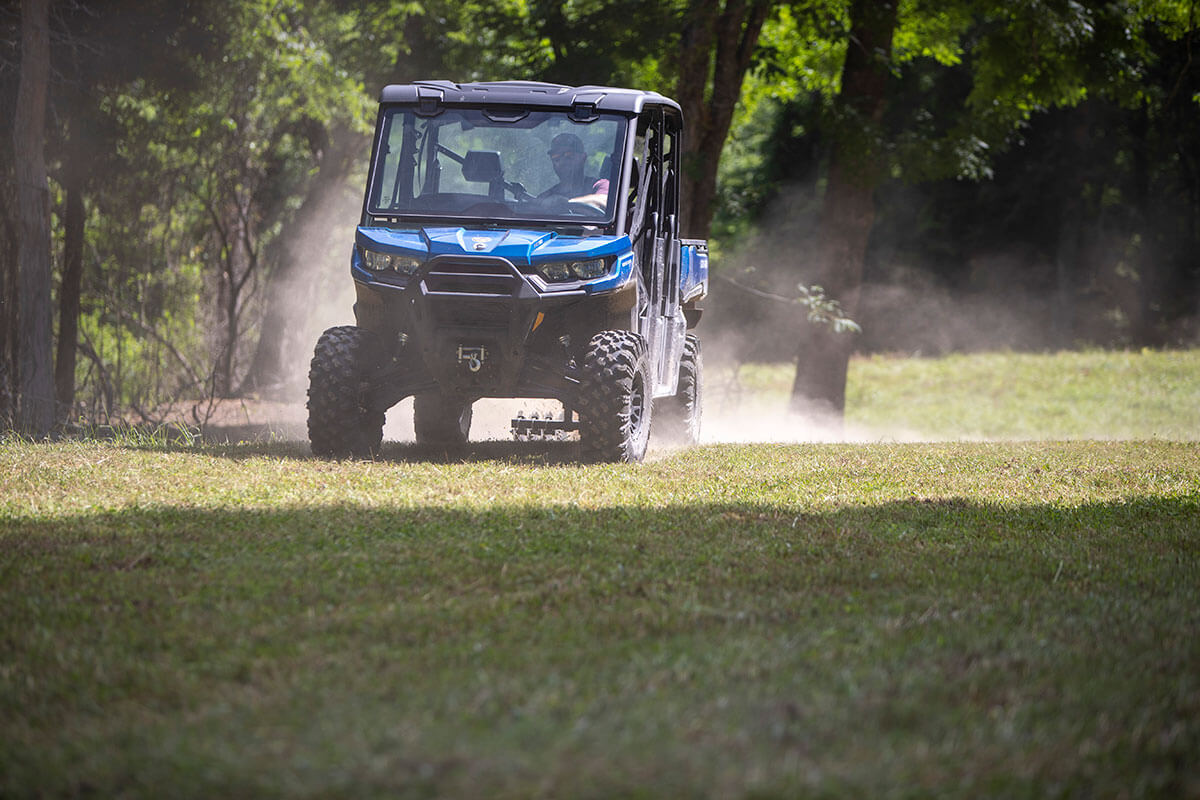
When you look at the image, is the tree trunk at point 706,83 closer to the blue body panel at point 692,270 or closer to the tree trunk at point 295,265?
the blue body panel at point 692,270

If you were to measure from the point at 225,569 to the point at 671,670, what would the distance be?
2.41m

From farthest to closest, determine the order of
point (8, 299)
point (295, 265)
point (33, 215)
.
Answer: point (295, 265), point (8, 299), point (33, 215)

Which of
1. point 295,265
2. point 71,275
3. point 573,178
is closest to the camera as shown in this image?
point 573,178

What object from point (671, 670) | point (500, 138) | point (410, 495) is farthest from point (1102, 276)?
point (671, 670)

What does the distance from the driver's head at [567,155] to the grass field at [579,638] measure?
286cm

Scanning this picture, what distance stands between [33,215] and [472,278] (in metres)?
6.63

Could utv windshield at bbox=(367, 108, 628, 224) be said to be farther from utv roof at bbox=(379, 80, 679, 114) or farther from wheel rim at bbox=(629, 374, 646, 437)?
wheel rim at bbox=(629, 374, 646, 437)

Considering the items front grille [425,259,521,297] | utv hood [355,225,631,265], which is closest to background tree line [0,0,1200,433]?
utv hood [355,225,631,265]

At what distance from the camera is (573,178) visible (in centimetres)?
1036

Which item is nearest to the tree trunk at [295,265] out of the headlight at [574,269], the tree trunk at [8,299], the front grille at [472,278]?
the tree trunk at [8,299]

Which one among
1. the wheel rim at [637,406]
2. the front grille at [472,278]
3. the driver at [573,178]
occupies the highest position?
the driver at [573,178]

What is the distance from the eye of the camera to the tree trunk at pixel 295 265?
22625 millimetres

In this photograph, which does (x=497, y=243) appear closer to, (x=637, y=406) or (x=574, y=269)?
(x=574, y=269)

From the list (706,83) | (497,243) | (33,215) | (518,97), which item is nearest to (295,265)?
(706,83)
